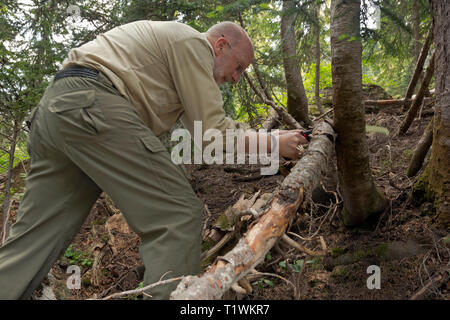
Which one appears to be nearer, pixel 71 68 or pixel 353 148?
pixel 71 68

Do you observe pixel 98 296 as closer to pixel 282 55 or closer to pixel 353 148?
pixel 353 148

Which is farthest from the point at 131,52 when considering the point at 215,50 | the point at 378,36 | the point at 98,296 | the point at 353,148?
the point at 98,296

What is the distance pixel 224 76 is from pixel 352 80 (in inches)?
44.0

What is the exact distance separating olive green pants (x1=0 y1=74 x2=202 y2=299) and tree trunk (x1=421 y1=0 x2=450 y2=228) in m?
2.09

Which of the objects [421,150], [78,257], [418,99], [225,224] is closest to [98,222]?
[78,257]

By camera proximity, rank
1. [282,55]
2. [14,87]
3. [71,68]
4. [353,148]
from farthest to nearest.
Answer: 1. [282,55]
2. [14,87]
3. [353,148]
4. [71,68]

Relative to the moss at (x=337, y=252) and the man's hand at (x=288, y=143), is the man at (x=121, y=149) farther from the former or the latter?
the moss at (x=337, y=252)

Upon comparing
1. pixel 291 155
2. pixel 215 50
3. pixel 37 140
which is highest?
pixel 215 50

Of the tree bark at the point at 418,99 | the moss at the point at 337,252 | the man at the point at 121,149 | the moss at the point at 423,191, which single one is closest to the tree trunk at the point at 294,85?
the tree bark at the point at 418,99

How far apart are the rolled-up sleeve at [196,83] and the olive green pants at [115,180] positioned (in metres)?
0.36

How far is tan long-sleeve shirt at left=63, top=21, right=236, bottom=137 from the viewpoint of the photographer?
2.10m

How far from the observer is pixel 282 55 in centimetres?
509

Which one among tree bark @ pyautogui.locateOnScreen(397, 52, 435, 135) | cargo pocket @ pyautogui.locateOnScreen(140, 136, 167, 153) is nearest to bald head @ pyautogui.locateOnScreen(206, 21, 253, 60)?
cargo pocket @ pyautogui.locateOnScreen(140, 136, 167, 153)

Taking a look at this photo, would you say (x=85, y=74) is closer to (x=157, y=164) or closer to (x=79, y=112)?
(x=79, y=112)
